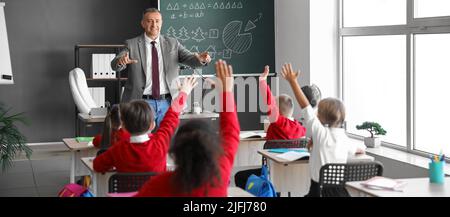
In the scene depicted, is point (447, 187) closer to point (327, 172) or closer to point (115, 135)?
point (327, 172)

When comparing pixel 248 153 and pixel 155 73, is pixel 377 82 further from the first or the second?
pixel 155 73

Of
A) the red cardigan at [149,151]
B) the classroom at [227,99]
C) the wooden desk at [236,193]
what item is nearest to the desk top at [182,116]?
the classroom at [227,99]

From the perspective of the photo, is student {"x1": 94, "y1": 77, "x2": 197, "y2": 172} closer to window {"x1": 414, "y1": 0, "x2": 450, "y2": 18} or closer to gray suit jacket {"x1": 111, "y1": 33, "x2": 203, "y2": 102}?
gray suit jacket {"x1": 111, "y1": 33, "x2": 203, "y2": 102}

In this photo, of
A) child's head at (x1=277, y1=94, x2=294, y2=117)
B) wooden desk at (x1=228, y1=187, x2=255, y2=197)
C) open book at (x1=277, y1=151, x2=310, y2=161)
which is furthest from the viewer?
child's head at (x1=277, y1=94, x2=294, y2=117)

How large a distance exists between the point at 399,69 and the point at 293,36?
81.0 inches

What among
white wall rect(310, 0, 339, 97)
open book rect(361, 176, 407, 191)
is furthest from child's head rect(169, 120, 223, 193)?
white wall rect(310, 0, 339, 97)

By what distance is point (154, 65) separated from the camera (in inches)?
233

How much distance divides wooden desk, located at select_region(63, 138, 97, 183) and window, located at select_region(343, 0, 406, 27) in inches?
133

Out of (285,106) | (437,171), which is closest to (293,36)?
(285,106)

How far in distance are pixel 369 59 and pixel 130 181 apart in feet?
14.7

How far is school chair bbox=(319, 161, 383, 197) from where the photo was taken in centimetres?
409

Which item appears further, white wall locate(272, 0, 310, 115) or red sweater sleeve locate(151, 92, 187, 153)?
white wall locate(272, 0, 310, 115)

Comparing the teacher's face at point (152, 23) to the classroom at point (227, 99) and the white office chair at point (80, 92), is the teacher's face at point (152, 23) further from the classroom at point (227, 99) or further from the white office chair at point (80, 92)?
the white office chair at point (80, 92)

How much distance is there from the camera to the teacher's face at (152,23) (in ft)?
19.0
